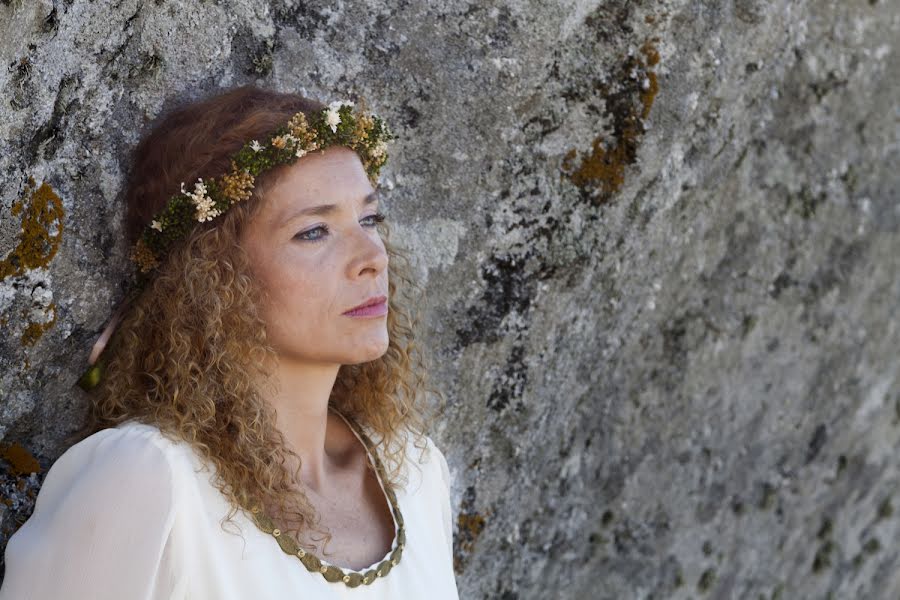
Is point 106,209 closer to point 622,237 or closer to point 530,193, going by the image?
point 530,193

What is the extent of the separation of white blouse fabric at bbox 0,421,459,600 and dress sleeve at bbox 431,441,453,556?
1.53 ft

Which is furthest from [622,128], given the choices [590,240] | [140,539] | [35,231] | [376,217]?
[140,539]

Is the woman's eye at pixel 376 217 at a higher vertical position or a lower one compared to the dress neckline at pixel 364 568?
higher

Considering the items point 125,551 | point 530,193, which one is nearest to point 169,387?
point 125,551

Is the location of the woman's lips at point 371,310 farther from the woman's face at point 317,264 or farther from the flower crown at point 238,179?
the flower crown at point 238,179

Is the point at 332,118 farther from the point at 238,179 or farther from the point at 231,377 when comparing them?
the point at 231,377

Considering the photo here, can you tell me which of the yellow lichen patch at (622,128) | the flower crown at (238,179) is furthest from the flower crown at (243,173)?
the yellow lichen patch at (622,128)

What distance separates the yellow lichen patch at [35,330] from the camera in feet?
6.18

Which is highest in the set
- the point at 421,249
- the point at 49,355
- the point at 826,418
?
the point at 421,249

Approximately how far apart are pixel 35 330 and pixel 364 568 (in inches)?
28.1

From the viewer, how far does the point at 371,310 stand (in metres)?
1.93

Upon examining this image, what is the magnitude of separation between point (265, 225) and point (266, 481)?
1.43 ft

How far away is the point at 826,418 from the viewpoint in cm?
333

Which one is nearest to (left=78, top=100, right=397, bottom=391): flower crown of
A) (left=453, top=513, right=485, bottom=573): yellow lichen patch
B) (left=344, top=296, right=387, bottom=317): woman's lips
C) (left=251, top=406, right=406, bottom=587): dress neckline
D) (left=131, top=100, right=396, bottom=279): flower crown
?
(left=131, top=100, right=396, bottom=279): flower crown
